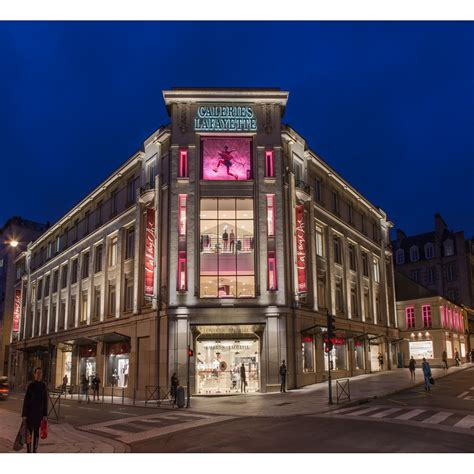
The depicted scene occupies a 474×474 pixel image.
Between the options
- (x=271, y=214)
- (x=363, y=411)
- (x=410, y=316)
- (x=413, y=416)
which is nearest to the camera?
(x=413, y=416)

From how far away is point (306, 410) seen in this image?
769 inches

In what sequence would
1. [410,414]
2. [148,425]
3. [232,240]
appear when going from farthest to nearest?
[232,240] < [410,414] < [148,425]

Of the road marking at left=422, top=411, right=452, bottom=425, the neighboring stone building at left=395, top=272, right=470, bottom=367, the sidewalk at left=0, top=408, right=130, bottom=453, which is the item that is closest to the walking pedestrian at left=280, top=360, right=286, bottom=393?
the road marking at left=422, top=411, right=452, bottom=425

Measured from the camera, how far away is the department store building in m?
29.4

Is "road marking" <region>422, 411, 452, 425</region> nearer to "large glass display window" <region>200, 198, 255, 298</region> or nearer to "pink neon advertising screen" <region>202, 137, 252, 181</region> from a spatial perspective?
"large glass display window" <region>200, 198, 255, 298</region>

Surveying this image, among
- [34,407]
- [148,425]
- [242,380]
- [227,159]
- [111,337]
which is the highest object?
[227,159]

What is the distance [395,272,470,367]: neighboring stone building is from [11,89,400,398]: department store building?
15.9 meters

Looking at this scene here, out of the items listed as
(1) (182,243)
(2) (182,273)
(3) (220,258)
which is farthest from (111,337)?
(3) (220,258)

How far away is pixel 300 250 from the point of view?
31859mm

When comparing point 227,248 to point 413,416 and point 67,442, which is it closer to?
point 413,416

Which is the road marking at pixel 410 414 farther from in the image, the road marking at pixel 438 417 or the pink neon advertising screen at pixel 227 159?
the pink neon advertising screen at pixel 227 159

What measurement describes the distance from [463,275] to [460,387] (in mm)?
41583

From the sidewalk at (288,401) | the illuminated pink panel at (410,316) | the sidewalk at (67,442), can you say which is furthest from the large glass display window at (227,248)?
the illuminated pink panel at (410,316)

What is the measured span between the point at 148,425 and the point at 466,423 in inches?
387
